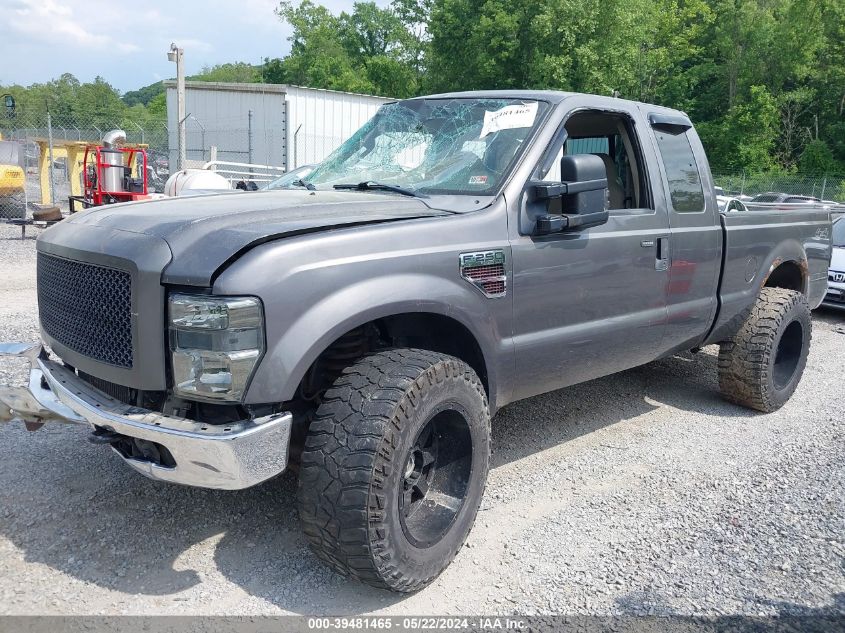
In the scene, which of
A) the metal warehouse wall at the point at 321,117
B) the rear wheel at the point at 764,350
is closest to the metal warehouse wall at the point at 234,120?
the metal warehouse wall at the point at 321,117

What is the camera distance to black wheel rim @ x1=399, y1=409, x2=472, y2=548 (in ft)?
10.0

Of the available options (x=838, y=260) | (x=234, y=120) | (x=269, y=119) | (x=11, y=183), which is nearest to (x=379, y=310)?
(x=838, y=260)

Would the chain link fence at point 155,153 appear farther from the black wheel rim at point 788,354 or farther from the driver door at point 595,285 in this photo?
the black wheel rim at point 788,354

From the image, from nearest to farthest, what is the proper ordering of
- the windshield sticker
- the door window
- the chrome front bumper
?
the chrome front bumper
the windshield sticker
the door window

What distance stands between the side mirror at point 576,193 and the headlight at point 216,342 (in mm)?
1529

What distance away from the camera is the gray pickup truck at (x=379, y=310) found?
2557 mm

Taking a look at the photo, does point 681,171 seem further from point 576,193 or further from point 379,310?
point 379,310

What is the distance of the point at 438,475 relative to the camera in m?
3.23

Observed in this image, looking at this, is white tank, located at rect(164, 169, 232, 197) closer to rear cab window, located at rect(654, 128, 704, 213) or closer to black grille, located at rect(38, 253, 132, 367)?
rear cab window, located at rect(654, 128, 704, 213)

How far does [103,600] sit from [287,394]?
3.65 ft

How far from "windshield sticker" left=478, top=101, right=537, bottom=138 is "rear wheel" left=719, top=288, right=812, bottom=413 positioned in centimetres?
248

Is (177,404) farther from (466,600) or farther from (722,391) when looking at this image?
(722,391)

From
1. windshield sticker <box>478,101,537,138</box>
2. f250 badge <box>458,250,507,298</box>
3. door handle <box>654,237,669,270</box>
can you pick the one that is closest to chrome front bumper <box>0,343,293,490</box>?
f250 badge <box>458,250,507,298</box>

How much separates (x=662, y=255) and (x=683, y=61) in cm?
4994
